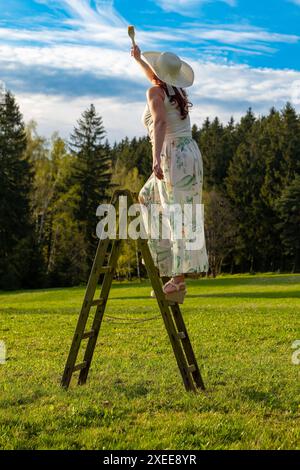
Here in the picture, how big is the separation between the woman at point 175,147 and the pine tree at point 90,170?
152 feet

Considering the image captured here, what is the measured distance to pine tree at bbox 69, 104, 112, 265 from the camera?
54312mm

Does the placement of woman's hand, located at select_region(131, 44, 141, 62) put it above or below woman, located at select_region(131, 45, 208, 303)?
above

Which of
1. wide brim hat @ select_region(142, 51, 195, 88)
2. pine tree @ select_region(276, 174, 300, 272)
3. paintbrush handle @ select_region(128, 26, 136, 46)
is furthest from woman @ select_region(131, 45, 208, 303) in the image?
pine tree @ select_region(276, 174, 300, 272)

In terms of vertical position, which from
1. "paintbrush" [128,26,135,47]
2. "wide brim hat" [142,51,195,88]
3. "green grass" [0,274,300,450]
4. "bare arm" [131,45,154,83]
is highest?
"paintbrush" [128,26,135,47]

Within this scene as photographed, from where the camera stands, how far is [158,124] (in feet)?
19.1

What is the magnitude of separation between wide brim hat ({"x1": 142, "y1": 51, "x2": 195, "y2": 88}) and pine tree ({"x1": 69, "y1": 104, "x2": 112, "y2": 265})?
46465mm

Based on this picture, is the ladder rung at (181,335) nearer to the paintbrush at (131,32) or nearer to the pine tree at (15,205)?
the paintbrush at (131,32)

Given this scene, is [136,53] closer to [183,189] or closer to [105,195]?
[183,189]

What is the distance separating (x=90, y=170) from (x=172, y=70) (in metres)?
50.0

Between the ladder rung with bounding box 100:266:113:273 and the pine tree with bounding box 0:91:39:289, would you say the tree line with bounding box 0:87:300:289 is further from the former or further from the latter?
the ladder rung with bounding box 100:266:113:273

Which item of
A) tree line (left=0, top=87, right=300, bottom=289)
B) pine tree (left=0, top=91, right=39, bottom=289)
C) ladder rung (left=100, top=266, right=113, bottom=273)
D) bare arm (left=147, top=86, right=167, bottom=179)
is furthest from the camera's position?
tree line (left=0, top=87, right=300, bottom=289)

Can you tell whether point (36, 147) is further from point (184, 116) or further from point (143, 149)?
point (184, 116)

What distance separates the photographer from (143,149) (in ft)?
262

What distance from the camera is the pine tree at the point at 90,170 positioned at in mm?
54312
